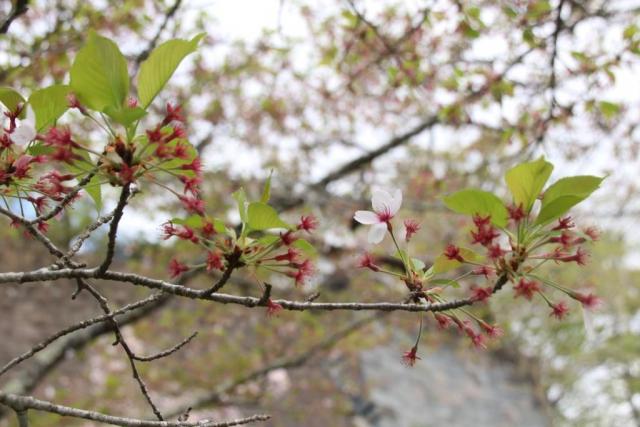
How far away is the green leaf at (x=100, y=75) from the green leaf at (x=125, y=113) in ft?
0.05

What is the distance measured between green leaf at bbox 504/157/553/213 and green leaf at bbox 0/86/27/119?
31.9 inches

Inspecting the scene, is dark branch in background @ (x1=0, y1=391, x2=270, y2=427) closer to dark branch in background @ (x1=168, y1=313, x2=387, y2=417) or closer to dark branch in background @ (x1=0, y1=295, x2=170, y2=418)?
dark branch in background @ (x1=0, y1=295, x2=170, y2=418)

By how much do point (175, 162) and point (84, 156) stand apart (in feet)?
0.45

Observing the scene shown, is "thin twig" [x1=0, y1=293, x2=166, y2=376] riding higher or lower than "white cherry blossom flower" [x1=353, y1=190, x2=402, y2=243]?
lower

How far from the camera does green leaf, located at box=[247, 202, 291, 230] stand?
1.02 meters

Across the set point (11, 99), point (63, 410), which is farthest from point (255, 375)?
point (11, 99)

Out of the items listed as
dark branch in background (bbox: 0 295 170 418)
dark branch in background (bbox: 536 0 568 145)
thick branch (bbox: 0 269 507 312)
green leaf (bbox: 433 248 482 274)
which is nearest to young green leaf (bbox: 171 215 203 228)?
thick branch (bbox: 0 269 507 312)

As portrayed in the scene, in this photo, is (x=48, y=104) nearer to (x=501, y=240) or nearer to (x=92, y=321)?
(x=92, y=321)

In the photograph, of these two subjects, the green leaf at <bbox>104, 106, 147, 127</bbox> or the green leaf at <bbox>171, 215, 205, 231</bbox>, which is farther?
the green leaf at <bbox>171, 215, 205, 231</bbox>

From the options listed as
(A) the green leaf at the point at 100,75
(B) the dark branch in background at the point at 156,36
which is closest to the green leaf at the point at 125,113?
(A) the green leaf at the point at 100,75

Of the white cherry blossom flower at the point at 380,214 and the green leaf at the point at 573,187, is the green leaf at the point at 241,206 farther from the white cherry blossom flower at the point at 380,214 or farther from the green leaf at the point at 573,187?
the green leaf at the point at 573,187

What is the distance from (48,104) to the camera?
103cm

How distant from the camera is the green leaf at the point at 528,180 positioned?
3.47ft

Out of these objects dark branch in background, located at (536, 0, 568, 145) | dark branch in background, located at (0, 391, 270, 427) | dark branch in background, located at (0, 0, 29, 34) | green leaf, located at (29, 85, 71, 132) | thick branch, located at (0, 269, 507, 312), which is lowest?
dark branch in background, located at (0, 391, 270, 427)
